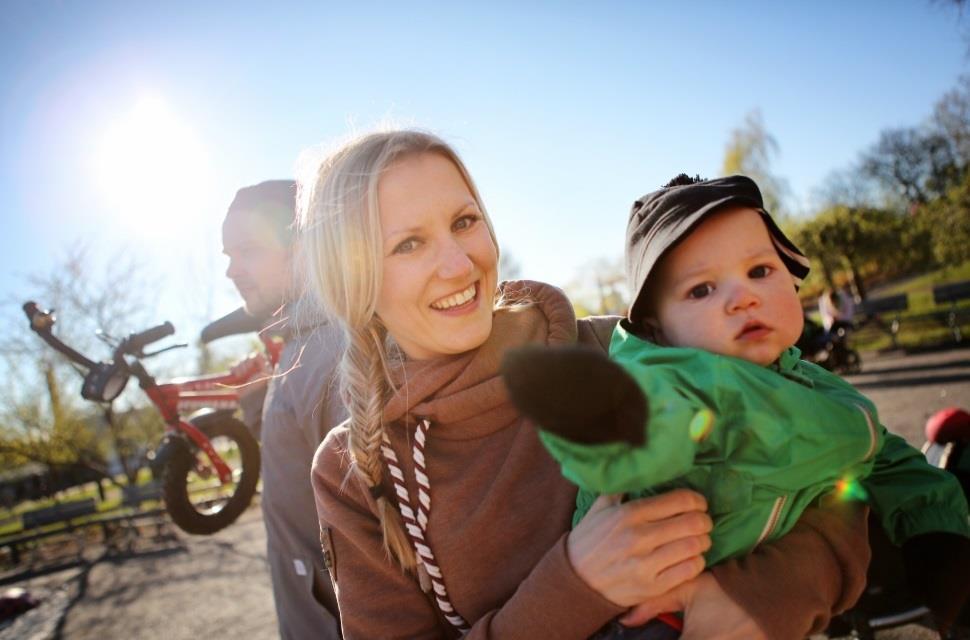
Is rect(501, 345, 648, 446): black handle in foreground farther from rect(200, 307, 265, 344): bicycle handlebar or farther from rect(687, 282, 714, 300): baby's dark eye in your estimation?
rect(200, 307, 265, 344): bicycle handlebar

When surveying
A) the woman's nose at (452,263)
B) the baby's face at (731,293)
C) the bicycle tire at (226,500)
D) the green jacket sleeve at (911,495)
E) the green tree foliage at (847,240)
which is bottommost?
the green tree foliage at (847,240)

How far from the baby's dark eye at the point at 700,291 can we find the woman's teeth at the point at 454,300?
21.8 inches

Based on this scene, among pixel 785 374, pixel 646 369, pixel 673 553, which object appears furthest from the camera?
pixel 785 374

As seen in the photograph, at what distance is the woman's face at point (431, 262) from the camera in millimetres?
1423

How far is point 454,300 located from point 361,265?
0.86 feet

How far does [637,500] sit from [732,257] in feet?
1.83

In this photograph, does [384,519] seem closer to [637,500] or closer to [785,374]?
[637,500]

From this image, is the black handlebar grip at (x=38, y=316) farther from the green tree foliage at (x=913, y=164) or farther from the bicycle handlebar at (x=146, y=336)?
the green tree foliage at (x=913, y=164)

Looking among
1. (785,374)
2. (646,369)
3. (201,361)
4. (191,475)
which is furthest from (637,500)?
(201,361)

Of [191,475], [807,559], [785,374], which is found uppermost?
[785,374]

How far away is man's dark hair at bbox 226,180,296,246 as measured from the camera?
288 cm

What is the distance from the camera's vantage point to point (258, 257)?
2900 millimetres

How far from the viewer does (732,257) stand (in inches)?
47.0

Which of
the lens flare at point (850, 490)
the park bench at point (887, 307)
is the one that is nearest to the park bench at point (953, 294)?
the park bench at point (887, 307)
